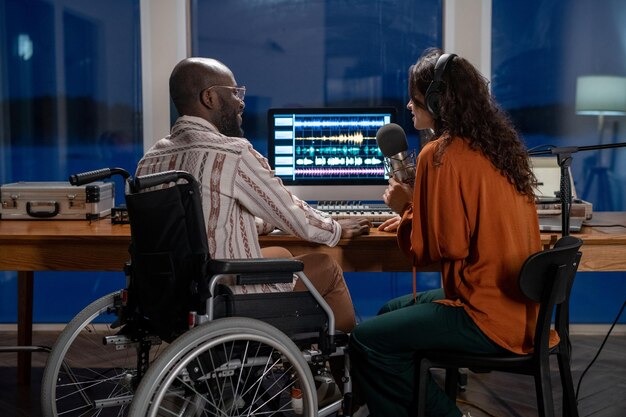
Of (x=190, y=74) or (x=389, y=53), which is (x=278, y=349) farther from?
(x=389, y=53)

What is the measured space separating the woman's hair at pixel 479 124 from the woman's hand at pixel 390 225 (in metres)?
0.71

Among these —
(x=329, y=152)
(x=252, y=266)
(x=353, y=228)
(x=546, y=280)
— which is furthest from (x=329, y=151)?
(x=546, y=280)

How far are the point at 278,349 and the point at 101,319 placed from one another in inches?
106

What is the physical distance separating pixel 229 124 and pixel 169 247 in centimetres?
54

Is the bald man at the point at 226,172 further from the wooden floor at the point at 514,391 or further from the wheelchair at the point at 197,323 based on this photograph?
the wooden floor at the point at 514,391

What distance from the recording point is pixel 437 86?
2.25 meters

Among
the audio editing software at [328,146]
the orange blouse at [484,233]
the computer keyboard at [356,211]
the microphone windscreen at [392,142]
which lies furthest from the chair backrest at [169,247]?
the audio editing software at [328,146]

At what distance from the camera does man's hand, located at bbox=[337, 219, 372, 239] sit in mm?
2793

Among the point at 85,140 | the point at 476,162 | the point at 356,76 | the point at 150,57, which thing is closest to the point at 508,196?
the point at 476,162

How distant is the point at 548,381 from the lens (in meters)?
2.16

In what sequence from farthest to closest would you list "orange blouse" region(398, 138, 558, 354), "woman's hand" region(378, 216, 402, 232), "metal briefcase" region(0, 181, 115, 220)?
1. "metal briefcase" region(0, 181, 115, 220)
2. "woman's hand" region(378, 216, 402, 232)
3. "orange blouse" region(398, 138, 558, 354)

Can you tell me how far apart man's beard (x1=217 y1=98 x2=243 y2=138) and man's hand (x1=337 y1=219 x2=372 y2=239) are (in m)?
0.53

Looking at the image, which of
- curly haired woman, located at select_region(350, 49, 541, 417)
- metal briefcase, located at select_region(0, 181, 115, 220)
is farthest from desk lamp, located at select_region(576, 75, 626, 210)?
metal briefcase, located at select_region(0, 181, 115, 220)

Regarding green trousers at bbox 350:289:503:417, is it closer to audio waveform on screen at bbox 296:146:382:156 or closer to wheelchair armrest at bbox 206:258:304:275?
wheelchair armrest at bbox 206:258:304:275
